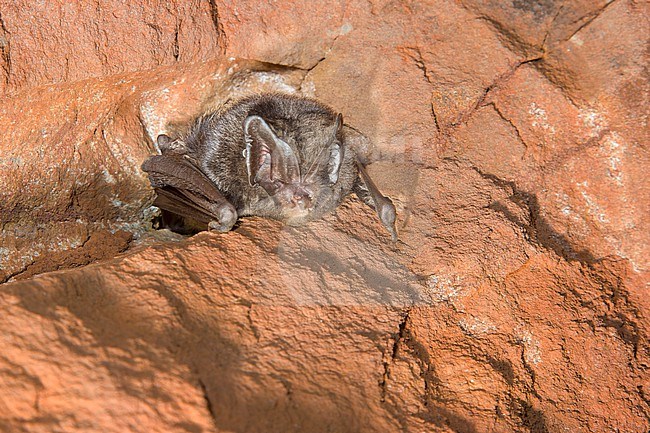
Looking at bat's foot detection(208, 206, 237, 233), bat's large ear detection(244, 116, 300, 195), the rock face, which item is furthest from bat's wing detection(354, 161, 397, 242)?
bat's foot detection(208, 206, 237, 233)

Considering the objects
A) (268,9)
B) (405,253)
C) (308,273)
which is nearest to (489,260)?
(405,253)

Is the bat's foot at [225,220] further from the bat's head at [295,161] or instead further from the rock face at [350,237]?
the bat's head at [295,161]

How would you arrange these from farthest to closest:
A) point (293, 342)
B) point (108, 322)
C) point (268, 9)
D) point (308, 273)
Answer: point (268, 9) → point (308, 273) → point (293, 342) → point (108, 322)

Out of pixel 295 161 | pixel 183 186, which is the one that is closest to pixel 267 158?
pixel 295 161

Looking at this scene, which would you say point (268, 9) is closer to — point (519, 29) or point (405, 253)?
point (519, 29)

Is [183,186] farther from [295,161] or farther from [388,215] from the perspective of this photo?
[388,215]

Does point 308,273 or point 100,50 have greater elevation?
point 100,50
